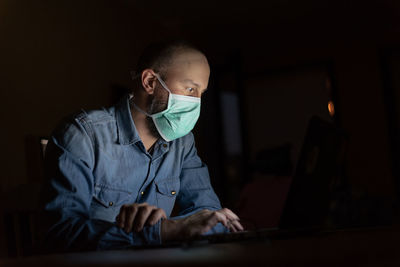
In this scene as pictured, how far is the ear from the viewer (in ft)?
3.43

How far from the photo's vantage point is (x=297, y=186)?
83cm

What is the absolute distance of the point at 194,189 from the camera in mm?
1047

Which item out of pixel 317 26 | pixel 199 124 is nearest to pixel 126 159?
pixel 199 124

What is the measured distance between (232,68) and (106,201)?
2.29 meters

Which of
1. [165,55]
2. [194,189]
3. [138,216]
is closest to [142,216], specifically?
[138,216]

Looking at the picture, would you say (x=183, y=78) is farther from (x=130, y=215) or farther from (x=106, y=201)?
(x=130, y=215)

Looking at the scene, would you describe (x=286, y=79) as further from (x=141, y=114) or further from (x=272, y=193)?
(x=141, y=114)

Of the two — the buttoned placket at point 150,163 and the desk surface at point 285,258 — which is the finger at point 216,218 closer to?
the desk surface at point 285,258

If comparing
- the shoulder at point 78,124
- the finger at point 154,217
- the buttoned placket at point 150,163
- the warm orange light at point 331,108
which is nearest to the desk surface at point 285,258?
the finger at point 154,217

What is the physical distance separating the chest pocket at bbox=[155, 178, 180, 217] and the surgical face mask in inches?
4.5

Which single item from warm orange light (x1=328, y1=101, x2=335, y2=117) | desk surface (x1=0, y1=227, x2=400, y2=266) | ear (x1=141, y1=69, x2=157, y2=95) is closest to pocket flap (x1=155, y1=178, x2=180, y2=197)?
ear (x1=141, y1=69, x2=157, y2=95)

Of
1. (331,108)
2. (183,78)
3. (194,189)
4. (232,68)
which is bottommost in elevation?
(194,189)

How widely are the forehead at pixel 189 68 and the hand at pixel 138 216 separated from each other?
0.44 m

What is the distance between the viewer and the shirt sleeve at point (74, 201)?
2.34ft
